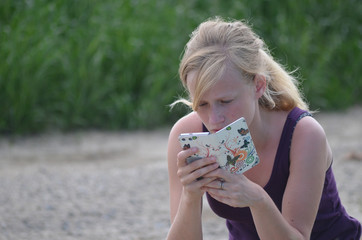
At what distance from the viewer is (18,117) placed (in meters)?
6.16

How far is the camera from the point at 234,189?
6.47ft

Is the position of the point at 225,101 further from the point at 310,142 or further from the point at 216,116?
the point at 310,142

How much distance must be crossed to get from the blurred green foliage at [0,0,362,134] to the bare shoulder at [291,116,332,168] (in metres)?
4.07

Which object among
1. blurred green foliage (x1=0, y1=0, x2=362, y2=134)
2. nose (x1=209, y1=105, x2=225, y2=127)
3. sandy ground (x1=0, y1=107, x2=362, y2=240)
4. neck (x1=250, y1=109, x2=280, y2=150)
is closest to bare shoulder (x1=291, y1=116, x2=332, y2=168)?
neck (x1=250, y1=109, x2=280, y2=150)

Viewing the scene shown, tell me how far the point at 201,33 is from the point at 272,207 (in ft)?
2.27

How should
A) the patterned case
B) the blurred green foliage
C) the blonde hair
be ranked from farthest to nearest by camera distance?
the blurred green foliage < the blonde hair < the patterned case

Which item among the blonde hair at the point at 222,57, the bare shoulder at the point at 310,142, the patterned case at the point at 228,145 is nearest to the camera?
the patterned case at the point at 228,145

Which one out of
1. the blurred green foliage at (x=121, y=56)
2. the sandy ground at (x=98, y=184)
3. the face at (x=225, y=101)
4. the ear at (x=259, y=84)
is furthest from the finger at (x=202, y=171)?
the blurred green foliage at (x=121, y=56)

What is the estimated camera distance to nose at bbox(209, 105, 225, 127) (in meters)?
2.02

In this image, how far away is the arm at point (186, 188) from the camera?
77.9 inches

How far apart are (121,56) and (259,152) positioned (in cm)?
470

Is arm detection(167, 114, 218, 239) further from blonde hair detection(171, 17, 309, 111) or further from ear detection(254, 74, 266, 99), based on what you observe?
ear detection(254, 74, 266, 99)

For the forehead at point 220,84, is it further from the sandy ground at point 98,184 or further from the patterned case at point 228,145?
the sandy ground at point 98,184

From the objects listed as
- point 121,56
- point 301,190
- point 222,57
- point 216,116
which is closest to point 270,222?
point 301,190
